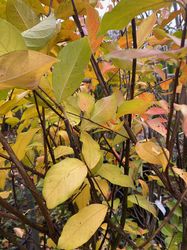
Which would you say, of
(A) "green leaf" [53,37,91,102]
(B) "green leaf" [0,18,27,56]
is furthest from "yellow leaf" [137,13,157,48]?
(B) "green leaf" [0,18,27,56]

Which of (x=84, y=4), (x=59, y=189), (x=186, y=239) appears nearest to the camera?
(x=59, y=189)

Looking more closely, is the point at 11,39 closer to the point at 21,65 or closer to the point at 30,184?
the point at 21,65

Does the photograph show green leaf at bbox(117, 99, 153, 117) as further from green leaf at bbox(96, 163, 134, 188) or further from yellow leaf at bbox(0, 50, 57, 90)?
yellow leaf at bbox(0, 50, 57, 90)

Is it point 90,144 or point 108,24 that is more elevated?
point 108,24

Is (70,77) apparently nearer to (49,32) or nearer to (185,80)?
(49,32)

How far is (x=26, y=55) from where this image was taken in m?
0.37

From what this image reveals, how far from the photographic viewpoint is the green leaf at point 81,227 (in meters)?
0.53

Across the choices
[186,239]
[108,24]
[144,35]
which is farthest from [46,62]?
[186,239]

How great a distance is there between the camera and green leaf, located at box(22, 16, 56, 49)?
0.45 metres

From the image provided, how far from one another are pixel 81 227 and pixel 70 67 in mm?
258

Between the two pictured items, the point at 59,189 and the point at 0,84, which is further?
the point at 59,189

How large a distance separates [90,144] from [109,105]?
3.0 inches

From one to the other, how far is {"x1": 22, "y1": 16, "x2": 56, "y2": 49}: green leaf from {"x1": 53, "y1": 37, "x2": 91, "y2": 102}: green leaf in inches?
2.2

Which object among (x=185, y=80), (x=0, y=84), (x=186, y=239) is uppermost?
(x=0, y=84)
